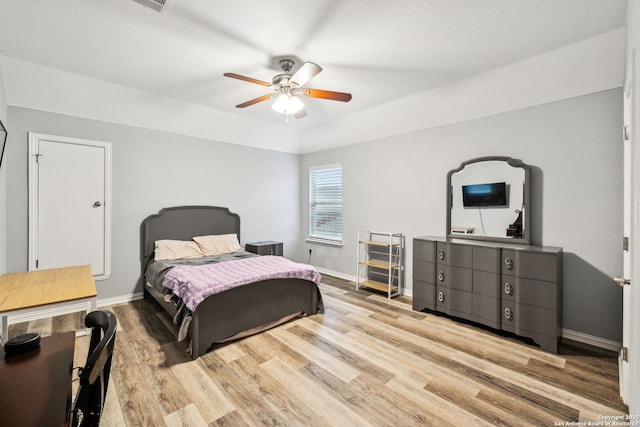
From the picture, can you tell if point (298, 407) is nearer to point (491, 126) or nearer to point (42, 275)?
point (42, 275)

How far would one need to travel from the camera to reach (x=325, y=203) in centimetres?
551

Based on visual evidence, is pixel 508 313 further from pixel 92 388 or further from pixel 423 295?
pixel 92 388

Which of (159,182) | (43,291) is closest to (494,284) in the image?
(43,291)

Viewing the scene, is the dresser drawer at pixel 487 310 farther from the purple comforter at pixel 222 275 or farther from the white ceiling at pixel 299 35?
the white ceiling at pixel 299 35

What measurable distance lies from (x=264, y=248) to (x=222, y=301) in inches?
81.8

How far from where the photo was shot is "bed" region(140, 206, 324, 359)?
8.50 ft

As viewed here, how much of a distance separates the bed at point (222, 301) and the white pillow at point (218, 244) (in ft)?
0.67

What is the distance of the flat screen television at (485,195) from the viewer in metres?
3.24

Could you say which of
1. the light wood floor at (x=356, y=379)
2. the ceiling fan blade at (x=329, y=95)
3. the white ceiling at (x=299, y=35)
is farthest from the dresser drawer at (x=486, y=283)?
the ceiling fan blade at (x=329, y=95)

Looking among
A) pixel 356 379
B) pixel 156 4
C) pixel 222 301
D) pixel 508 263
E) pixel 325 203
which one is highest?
pixel 156 4

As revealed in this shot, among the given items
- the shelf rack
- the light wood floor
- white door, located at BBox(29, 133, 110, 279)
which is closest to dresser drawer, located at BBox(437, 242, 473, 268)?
the light wood floor

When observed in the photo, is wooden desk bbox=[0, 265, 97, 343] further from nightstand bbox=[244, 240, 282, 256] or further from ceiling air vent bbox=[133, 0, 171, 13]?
nightstand bbox=[244, 240, 282, 256]

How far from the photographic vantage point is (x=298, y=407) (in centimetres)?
191

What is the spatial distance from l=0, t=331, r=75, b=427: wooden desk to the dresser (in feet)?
10.7
